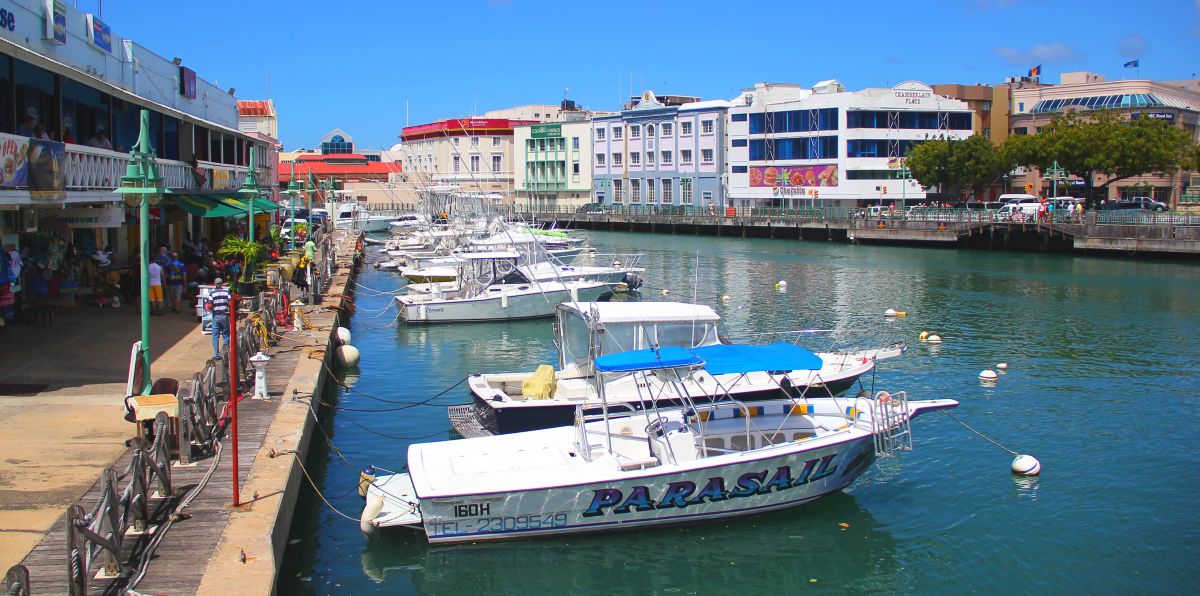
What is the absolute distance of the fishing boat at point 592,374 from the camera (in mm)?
18656

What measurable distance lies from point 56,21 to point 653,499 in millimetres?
20952

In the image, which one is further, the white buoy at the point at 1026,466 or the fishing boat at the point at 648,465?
the white buoy at the point at 1026,466

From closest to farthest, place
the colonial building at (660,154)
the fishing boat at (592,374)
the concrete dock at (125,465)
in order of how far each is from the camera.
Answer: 1. the concrete dock at (125,465)
2. the fishing boat at (592,374)
3. the colonial building at (660,154)

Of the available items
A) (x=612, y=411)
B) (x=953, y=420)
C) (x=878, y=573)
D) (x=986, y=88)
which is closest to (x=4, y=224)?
(x=612, y=411)

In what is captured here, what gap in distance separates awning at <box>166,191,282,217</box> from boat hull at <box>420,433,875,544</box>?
15.9 m

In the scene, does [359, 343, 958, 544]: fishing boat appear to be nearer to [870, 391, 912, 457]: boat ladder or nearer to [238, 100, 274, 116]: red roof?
[870, 391, 912, 457]: boat ladder

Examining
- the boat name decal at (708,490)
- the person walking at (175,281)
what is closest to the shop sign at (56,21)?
the person walking at (175,281)

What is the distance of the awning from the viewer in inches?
1111

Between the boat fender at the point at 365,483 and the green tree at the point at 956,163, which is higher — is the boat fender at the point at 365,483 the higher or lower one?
the lower one

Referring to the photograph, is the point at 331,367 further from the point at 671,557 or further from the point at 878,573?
the point at 878,573

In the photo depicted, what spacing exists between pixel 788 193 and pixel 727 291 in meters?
49.9

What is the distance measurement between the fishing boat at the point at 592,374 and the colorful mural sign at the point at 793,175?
6905 cm

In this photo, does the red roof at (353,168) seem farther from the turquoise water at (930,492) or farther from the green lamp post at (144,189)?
the green lamp post at (144,189)

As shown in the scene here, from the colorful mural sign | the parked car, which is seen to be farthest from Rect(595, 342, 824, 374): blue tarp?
A: the colorful mural sign
